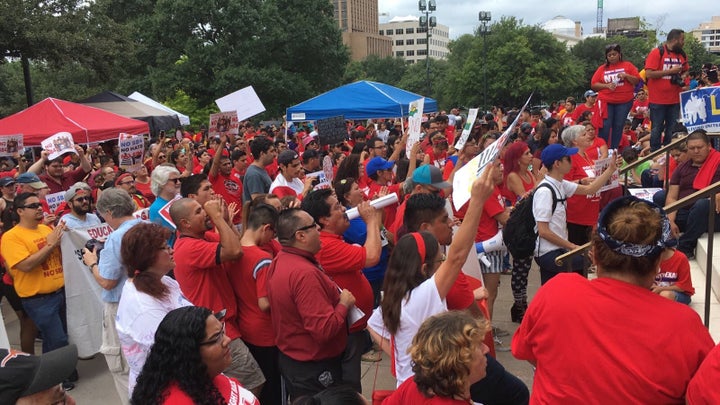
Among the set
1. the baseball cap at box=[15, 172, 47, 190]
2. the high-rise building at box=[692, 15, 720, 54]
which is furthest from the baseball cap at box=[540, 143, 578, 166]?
the high-rise building at box=[692, 15, 720, 54]

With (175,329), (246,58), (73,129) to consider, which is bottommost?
(175,329)

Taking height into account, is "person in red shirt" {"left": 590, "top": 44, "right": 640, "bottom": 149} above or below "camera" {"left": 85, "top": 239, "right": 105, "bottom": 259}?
above

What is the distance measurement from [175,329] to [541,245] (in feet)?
12.2

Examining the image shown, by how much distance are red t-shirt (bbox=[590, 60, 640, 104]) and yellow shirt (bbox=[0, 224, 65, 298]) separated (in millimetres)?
8317

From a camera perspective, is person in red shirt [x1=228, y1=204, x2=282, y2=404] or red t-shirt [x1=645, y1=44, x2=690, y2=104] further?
red t-shirt [x1=645, y1=44, x2=690, y2=104]

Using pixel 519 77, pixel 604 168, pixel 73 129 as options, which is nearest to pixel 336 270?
pixel 604 168

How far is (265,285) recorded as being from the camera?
12.3ft

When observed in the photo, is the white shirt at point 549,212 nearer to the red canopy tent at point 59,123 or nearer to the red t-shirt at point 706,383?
the red t-shirt at point 706,383

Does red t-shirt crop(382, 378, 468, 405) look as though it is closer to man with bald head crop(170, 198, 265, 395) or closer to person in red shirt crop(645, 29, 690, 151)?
man with bald head crop(170, 198, 265, 395)

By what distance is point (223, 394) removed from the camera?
256cm

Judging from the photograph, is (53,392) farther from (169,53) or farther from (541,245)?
(169,53)

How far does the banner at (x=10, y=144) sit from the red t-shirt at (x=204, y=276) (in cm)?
748

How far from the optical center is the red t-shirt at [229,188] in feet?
25.0

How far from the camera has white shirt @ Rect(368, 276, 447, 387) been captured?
297cm
